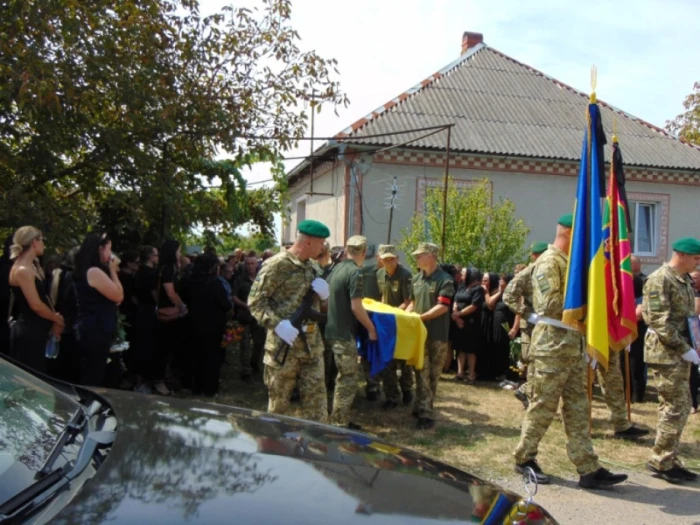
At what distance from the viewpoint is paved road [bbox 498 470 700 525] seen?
4.64 metres

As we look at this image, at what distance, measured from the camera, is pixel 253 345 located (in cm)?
963

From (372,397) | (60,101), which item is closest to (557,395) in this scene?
(372,397)

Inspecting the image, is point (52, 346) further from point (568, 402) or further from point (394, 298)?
point (568, 402)

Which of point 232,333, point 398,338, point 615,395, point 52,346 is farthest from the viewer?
point 232,333

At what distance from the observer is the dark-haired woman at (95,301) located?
5.81m

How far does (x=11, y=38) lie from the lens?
24.6ft

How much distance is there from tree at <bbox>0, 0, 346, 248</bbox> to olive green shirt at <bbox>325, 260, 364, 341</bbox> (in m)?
3.56

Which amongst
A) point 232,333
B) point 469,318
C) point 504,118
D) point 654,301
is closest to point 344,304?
point 654,301

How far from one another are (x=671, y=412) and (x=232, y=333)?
533cm

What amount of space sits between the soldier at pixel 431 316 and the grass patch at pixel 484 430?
0.34 meters

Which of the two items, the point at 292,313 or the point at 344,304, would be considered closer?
the point at 292,313

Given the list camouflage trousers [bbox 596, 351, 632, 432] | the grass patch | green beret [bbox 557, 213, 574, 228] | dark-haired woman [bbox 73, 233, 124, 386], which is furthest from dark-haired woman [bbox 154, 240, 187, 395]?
camouflage trousers [bbox 596, 351, 632, 432]

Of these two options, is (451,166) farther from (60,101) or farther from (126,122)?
(60,101)

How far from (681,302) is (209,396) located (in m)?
5.33
